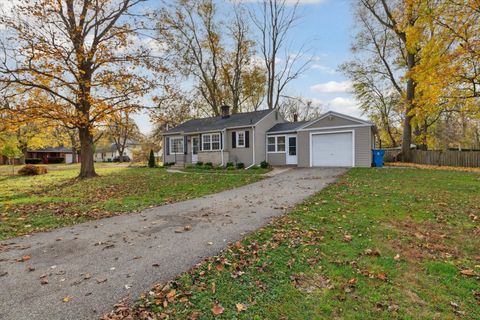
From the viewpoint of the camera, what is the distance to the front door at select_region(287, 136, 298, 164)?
2020cm

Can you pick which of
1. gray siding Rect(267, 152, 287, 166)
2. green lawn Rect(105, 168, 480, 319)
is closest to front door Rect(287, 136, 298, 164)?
gray siding Rect(267, 152, 287, 166)

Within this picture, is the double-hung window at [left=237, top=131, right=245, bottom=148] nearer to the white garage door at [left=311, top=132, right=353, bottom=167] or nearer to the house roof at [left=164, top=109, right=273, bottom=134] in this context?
the house roof at [left=164, top=109, right=273, bottom=134]

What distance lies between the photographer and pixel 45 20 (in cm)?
1305

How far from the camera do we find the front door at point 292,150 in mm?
20203

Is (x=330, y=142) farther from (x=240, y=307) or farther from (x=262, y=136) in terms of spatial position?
(x=240, y=307)

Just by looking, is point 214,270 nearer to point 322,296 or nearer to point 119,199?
point 322,296

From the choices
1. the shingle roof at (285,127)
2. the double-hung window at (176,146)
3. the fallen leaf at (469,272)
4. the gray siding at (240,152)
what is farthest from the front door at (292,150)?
the fallen leaf at (469,272)

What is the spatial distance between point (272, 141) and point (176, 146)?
940 centimetres

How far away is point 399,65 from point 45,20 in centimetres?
2696

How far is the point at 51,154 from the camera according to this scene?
171 ft

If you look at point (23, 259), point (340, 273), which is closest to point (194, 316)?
point (340, 273)

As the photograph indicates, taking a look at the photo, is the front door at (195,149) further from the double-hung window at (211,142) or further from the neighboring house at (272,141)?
the double-hung window at (211,142)

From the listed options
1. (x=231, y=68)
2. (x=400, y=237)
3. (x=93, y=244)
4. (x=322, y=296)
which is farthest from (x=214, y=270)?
(x=231, y=68)

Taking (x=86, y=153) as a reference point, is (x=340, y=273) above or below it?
below
